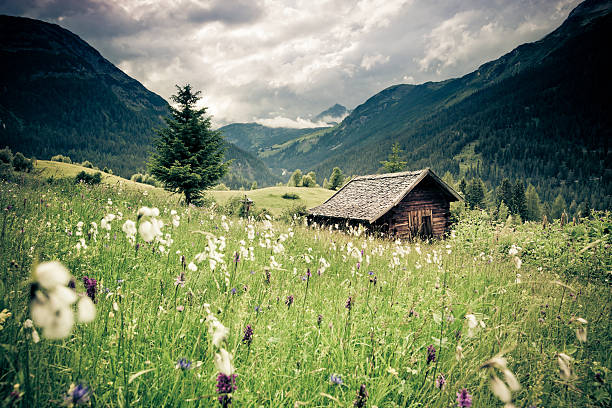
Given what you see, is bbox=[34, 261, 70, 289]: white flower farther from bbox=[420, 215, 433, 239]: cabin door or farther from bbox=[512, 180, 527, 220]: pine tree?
bbox=[512, 180, 527, 220]: pine tree

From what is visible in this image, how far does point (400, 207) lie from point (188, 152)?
20.0m

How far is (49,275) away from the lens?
31.9 inches

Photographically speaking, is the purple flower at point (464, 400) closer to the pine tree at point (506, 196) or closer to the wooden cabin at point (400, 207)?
the wooden cabin at point (400, 207)

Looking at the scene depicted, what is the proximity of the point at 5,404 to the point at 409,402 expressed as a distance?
2.94m

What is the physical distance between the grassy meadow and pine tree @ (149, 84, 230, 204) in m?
18.3

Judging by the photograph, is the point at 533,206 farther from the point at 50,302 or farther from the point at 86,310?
the point at 50,302

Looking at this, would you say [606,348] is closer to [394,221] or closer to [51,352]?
[51,352]

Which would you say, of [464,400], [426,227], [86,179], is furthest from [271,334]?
[86,179]

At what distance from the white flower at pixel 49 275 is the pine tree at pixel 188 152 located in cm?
2466

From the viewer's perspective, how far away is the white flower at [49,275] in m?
0.78

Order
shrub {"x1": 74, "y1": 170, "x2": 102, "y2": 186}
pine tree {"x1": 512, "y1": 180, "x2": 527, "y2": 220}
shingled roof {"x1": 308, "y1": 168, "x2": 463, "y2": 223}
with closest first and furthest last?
shrub {"x1": 74, "y1": 170, "x2": 102, "y2": 186} < shingled roof {"x1": 308, "y1": 168, "x2": 463, "y2": 223} < pine tree {"x1": 512, "y1": 180, "x2": 527, "y2": 220}

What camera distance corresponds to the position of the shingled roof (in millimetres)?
21172

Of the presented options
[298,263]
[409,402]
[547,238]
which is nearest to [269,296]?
[409,402]

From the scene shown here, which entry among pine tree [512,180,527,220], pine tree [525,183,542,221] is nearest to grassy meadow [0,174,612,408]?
pine tree [512,180,527,220]
